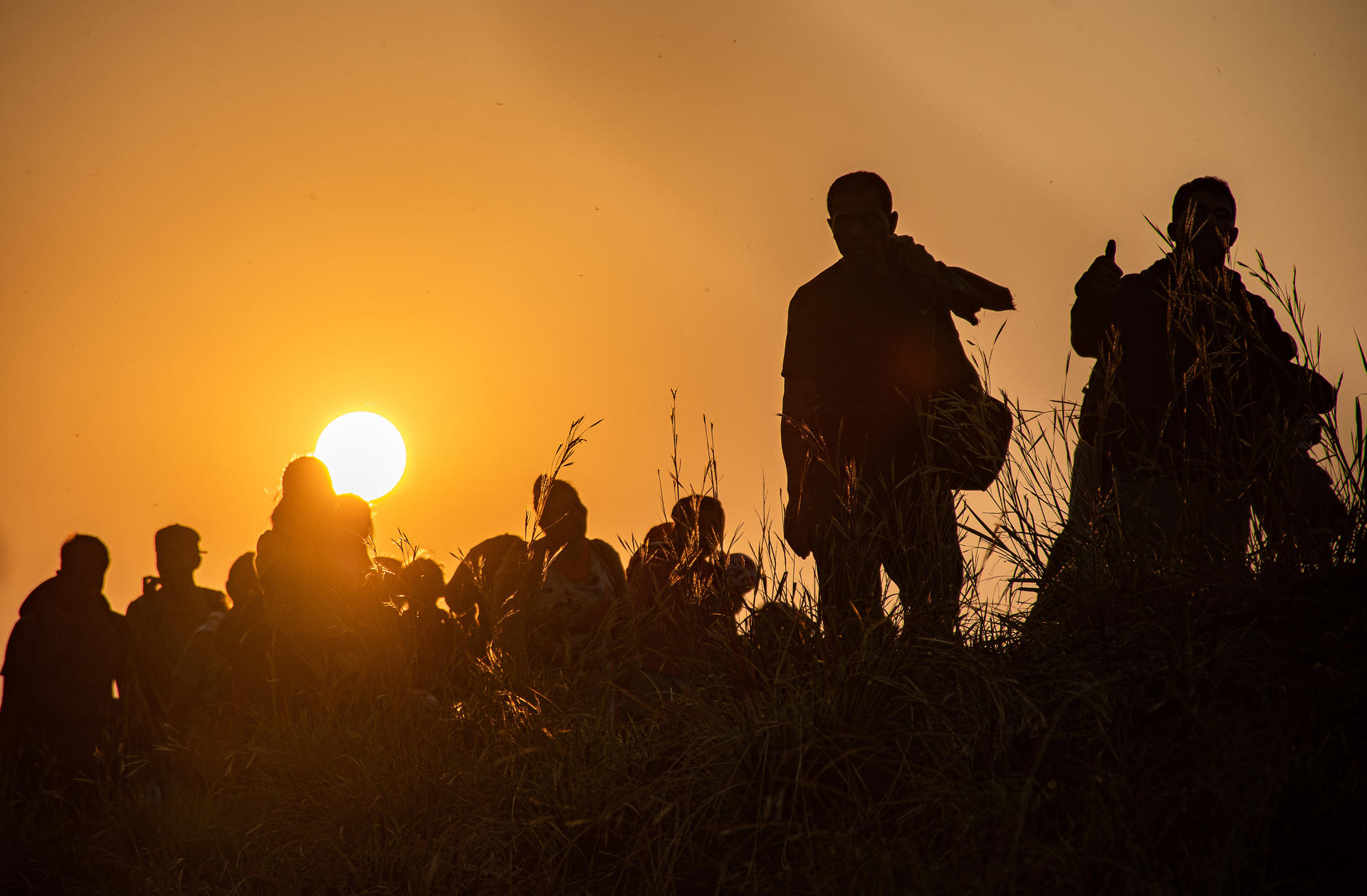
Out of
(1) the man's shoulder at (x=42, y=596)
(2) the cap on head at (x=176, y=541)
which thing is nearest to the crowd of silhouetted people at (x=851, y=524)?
(1) the man's shoulder at (x=42, y=596)

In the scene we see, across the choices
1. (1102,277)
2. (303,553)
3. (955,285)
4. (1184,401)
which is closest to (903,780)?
(1184,401)

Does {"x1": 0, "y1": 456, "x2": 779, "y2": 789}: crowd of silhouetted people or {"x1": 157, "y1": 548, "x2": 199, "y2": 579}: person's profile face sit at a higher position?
{"x1": 157, "y1": 548, "x2": 199, "y2": 579}: person's profile face

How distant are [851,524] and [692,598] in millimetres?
408

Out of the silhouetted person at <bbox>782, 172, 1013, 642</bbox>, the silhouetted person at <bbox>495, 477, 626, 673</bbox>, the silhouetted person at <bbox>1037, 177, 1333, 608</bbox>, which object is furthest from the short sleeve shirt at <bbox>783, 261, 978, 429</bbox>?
the silhouetted person at <bbox>495, 477, 626, 673</bbox>

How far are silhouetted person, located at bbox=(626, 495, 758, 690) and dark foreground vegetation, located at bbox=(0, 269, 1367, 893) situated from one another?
0.09 meters

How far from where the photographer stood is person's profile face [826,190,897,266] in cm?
329

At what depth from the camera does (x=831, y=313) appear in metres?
3.26

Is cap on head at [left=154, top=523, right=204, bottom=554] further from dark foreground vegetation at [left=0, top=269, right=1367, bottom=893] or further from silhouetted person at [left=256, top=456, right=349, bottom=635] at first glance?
dark foreground vegetation at [left=0, top=269, right=1367, bottom=893]

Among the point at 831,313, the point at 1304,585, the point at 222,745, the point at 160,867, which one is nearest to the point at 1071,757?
the point at 1304,585

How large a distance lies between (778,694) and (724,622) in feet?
0.86

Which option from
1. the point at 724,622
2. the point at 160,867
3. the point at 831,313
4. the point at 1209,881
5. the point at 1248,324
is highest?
the point at 831,313

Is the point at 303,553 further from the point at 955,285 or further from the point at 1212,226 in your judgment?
the point at 1212,226

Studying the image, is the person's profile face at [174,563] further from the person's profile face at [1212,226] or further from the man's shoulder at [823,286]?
the person's profile face at [1212,226]

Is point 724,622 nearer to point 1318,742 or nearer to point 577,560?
point 1318,742
